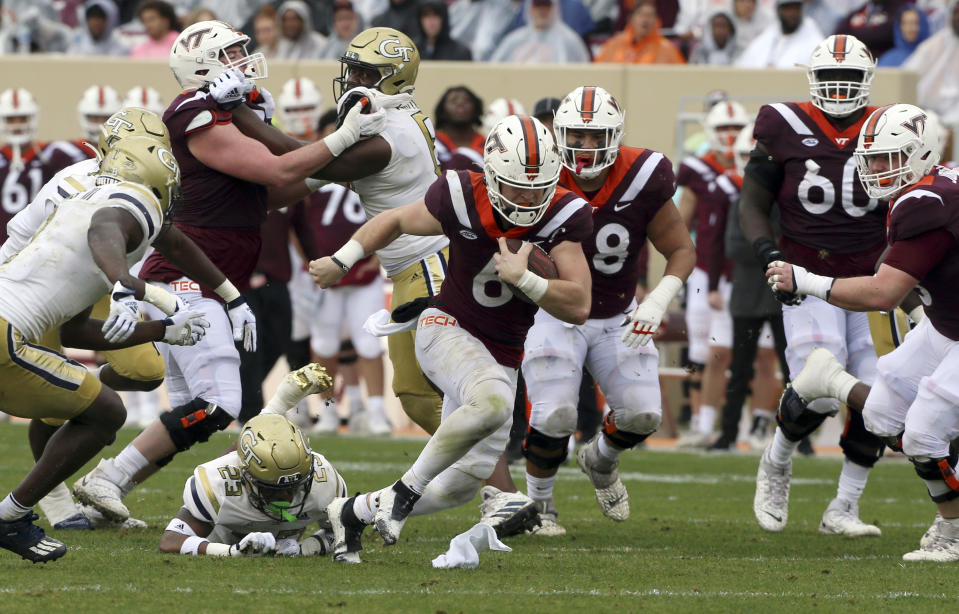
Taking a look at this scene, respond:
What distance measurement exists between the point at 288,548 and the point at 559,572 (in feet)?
3.02

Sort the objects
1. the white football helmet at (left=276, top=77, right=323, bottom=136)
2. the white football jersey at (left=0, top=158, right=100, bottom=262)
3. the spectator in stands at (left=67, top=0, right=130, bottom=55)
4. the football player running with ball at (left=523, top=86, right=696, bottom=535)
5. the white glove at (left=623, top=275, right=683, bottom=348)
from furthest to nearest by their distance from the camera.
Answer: the spectator in stands at (left=67, top=0, right=130, bottom=55), the white football helmet at (left=276, top=77, right=323, bottom=136), the football player running with ball at (left=523, top=86, right=696, bottom=535), the white football jersey at (left=0, top=158, right=100, bottom=262), the white glove at (left=623, top=275, right=683, bottom=348)

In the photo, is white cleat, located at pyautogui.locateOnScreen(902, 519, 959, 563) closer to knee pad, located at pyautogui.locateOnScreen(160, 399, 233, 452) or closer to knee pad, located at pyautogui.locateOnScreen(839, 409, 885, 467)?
knee pad, located at pyautogui.locateOnScreen(839, 409, 885, 467)

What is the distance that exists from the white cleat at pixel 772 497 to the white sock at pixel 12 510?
3057mm

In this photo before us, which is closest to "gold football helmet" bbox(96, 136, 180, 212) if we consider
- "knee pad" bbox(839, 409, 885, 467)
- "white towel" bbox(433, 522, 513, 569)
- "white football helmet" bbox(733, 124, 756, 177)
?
"white towel" bbox(433, 522, 513, 569)

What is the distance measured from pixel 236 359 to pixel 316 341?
14.8 feet

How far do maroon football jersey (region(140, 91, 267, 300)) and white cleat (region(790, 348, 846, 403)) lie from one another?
229 cm

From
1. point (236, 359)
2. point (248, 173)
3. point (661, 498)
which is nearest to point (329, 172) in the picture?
point (248, 173)

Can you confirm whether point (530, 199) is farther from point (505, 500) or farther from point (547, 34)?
point (547, 34)

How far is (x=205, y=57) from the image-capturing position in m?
6.03

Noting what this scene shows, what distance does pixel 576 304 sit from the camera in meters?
5.03

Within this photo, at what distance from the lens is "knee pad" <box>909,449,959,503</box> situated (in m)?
5.45

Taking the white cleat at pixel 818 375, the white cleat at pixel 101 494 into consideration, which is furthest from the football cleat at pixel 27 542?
the white cleat at pixel 818 375

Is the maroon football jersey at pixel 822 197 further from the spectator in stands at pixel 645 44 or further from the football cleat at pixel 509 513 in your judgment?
the spectator in stands at pixel 645 44

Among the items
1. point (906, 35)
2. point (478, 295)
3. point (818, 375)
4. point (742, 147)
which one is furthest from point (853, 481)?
point (906, 35)
